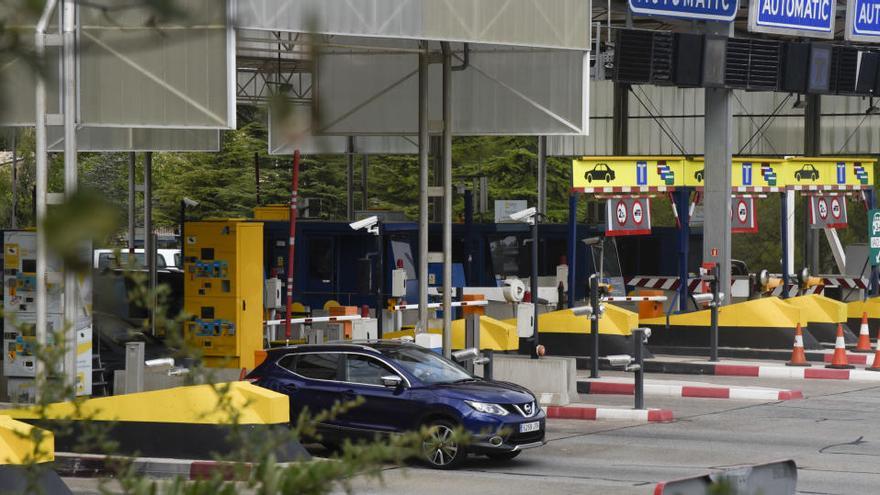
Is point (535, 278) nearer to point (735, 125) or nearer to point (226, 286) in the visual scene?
point (226, 286)

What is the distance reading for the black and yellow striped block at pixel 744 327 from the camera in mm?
27750

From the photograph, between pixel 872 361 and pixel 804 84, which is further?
pixel 804 84

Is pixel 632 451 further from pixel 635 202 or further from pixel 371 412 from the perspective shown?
pixel 635 202

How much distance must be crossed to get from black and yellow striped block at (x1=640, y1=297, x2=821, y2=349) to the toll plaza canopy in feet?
9.59

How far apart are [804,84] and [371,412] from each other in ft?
60.4

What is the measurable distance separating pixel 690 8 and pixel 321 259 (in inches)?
389

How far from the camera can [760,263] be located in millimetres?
61031

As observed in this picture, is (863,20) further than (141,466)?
Yes

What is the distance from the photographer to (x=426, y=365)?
53.8 ft

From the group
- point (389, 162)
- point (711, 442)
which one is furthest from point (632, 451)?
point (389, 162)

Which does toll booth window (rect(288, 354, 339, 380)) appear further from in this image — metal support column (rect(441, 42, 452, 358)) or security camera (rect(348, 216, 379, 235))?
security camera (rect(348, 216, 379, 235))

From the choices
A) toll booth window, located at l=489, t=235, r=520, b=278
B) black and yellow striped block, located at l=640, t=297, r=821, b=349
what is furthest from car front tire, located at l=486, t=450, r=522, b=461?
toll booth window, located at l=489, t=235, r=520, b=278

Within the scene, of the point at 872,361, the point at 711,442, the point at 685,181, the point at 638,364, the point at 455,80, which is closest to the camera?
the point at 711,442

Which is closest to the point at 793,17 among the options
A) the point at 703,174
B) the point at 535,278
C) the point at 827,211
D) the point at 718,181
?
the point at 703,174
